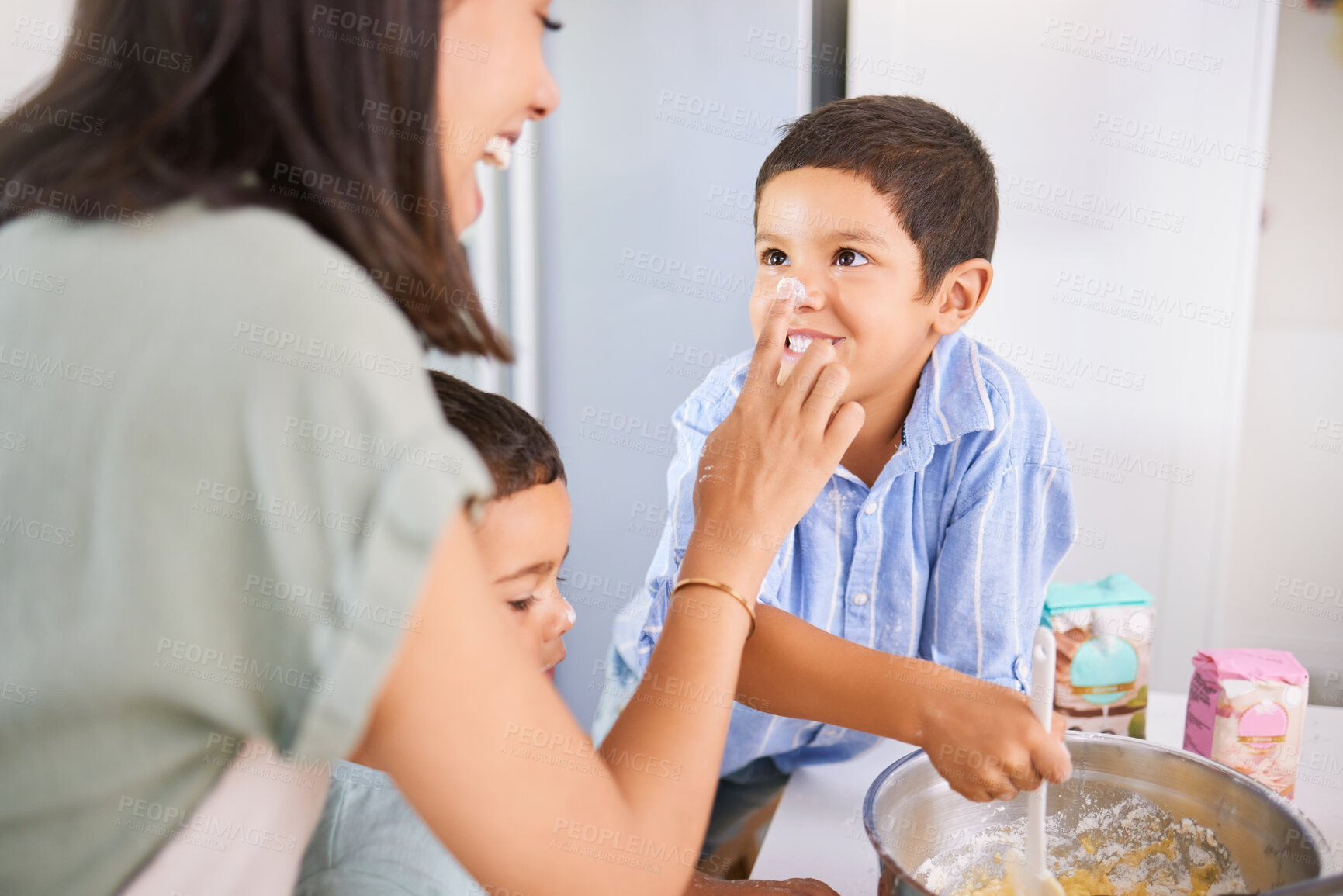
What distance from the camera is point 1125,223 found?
1.66 m

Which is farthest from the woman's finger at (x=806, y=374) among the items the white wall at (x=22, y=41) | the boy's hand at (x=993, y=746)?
the white wall at (x=22, y=41)

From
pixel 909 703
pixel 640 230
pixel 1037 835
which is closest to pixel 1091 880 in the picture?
pixel 1037 835

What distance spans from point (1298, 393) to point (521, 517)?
179cm

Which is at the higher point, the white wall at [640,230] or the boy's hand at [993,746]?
the white wall at [640,230]

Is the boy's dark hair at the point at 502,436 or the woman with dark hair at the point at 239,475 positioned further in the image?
the boy's dark hair at the point at 502,436

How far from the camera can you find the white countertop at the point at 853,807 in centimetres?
82

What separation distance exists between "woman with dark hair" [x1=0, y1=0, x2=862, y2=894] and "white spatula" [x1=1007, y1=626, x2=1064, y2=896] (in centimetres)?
37

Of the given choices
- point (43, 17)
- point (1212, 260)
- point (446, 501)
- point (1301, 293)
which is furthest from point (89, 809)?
point (1301, 293)

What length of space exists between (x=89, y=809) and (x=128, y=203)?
0.28 m

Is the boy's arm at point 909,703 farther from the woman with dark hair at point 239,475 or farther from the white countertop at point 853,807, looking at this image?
the woman with dark hair at point 239,475

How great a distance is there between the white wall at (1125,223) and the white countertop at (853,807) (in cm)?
71

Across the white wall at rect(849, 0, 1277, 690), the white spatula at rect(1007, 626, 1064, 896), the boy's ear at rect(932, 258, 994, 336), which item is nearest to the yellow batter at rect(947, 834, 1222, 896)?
the white spatula at rect(1007, 626, 1064, 896)

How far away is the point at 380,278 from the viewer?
0.47 m

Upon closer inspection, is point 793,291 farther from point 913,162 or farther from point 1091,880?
point 1091,880
